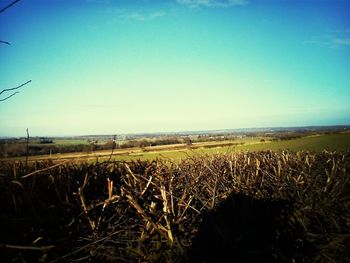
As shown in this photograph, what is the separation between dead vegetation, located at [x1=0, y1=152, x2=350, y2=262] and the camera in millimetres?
2410

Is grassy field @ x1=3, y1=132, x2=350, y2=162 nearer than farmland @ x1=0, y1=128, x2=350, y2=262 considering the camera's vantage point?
No

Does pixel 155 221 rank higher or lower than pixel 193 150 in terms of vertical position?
lower

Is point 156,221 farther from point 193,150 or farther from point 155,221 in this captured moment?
point 193,150

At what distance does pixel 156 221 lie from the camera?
9.50 ft

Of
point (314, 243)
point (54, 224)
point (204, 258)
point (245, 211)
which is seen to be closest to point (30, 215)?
point (54, 224)

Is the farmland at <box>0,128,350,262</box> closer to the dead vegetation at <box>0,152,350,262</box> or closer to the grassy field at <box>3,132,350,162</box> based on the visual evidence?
the dead vegetation at <box>0,152,350,262</box>

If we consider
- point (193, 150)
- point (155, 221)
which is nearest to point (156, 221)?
point (155, 221)

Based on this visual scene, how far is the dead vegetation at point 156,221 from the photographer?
241 centimetres

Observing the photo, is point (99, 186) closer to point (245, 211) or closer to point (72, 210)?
point (72, 210)

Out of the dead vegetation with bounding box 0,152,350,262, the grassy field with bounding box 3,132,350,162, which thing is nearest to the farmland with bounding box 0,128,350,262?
the dead vegetation with bounding box 0,152,350,262

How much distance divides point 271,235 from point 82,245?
1968mm

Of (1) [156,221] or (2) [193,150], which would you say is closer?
(1) [156,221]

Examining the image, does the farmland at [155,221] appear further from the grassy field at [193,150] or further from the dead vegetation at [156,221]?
the grassy field at [193,150]

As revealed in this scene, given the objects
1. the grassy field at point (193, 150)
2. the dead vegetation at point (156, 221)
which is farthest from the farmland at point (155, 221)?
the grassy field at point (193, 150)
